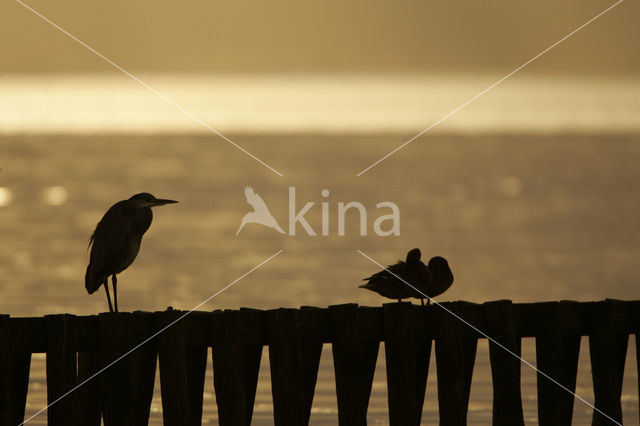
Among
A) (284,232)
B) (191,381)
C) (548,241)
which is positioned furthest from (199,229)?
(191,381)

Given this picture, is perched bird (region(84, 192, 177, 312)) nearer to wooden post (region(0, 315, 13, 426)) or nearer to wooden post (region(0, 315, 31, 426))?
wooden post (region(0, 315, 31, 426))

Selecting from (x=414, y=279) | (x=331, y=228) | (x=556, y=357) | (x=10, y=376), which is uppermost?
(x=331, y=228)

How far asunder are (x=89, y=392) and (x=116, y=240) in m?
2.56

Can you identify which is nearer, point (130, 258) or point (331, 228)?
point (130, 258)

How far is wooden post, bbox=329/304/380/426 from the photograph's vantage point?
9.15m

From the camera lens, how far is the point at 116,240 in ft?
37.7

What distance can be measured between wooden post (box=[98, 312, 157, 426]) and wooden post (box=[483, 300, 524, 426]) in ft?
9.58

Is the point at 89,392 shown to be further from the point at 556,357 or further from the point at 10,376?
the point at 556,357

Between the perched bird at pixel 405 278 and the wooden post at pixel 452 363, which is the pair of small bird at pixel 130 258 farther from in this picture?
the wooden post at pixel 452 363

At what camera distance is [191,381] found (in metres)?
9.54

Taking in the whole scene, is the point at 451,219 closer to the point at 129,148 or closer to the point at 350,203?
the point at 350,203

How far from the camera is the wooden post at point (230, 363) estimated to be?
900 centimetres

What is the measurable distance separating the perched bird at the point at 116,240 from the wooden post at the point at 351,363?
3.19 m

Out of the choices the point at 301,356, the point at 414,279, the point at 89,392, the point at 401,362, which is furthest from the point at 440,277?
the point at 89,392
